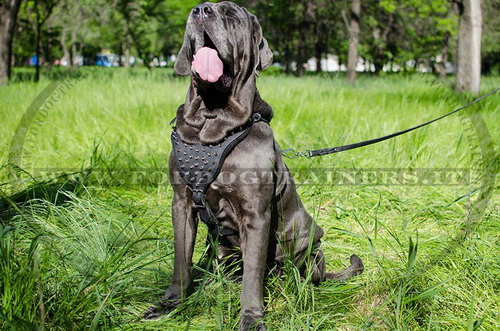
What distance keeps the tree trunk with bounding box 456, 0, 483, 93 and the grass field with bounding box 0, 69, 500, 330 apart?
5.33 feet

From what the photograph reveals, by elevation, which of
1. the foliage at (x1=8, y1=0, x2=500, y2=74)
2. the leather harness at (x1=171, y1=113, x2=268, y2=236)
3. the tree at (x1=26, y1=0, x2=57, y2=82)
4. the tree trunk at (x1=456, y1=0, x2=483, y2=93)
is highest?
the foliage at (x1=8, y1=0, x2=500, y2=74)

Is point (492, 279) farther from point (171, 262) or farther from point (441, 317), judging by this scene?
point (171, 262)

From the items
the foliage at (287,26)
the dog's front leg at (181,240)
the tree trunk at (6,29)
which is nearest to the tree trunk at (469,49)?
the foliage at (287,26)

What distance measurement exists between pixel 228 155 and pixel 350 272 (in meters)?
1.10

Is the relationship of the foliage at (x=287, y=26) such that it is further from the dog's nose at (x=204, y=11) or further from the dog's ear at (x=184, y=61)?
the dog's nose at (x=204, y=11)

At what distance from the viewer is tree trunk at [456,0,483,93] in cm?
839

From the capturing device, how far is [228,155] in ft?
6.66

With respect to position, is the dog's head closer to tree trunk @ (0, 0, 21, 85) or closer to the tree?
tree trunk @ (0, 0, 21, 85)

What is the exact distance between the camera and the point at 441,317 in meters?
1.97

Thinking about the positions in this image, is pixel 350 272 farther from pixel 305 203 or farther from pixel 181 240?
pixel 305 203

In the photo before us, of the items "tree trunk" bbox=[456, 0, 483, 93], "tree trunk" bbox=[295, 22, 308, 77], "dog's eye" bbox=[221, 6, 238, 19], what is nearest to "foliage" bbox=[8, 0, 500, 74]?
"tree trunk" bbox=[295, 22, 308, 77]

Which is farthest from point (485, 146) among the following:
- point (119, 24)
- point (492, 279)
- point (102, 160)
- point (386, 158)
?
point (119, 24)

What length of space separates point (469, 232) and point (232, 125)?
1.78 meters

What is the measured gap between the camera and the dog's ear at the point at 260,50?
2.20 m
